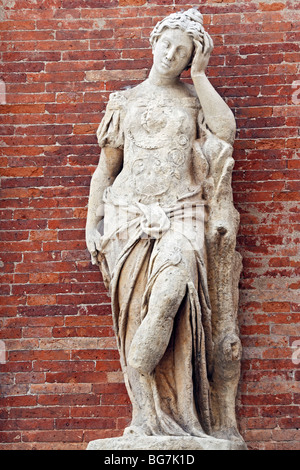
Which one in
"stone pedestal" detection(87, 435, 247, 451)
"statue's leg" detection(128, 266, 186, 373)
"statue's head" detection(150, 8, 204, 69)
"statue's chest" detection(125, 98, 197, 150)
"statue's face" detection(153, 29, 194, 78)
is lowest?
"stone pedestal" detection(87, 435, 247, 451)

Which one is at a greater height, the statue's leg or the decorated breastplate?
the decorated breastplate

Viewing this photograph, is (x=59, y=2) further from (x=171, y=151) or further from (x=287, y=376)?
(x=287, y=376)

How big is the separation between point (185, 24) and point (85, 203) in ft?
4.40

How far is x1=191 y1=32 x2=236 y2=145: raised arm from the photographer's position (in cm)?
665

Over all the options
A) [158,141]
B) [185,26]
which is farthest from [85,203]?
[185,26]

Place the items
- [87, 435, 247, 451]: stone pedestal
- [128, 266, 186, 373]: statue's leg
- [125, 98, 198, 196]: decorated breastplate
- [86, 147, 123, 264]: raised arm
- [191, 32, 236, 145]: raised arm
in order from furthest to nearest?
1. [86, 147, 123, 264]: raised arm
2. [191, 32, 236, 145]: raised arm
3. [125, 98, 198, 196]: decorated breastplate
4. [128, 266, 186, 373]: statue's leg
5. [87, 435, 247, 451]: stone pedestal

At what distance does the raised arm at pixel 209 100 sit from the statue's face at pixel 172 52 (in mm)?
74

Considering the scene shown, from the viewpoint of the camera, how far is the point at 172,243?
6.31 m

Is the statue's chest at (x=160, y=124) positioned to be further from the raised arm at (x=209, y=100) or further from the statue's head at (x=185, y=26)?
the statue's head at (x=185, y=26)

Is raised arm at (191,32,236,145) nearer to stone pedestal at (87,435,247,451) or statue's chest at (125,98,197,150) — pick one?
statue's chest at (125,98,197,150)

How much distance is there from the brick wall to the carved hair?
0.61m

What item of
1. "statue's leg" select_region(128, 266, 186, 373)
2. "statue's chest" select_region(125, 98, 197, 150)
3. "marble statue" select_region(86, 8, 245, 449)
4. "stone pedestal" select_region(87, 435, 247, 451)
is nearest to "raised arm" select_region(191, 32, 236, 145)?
"marble statue" select_region(86, 8, 245, 449)

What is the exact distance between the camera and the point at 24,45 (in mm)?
7500

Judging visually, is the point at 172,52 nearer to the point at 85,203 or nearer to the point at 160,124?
the point at 160,124
